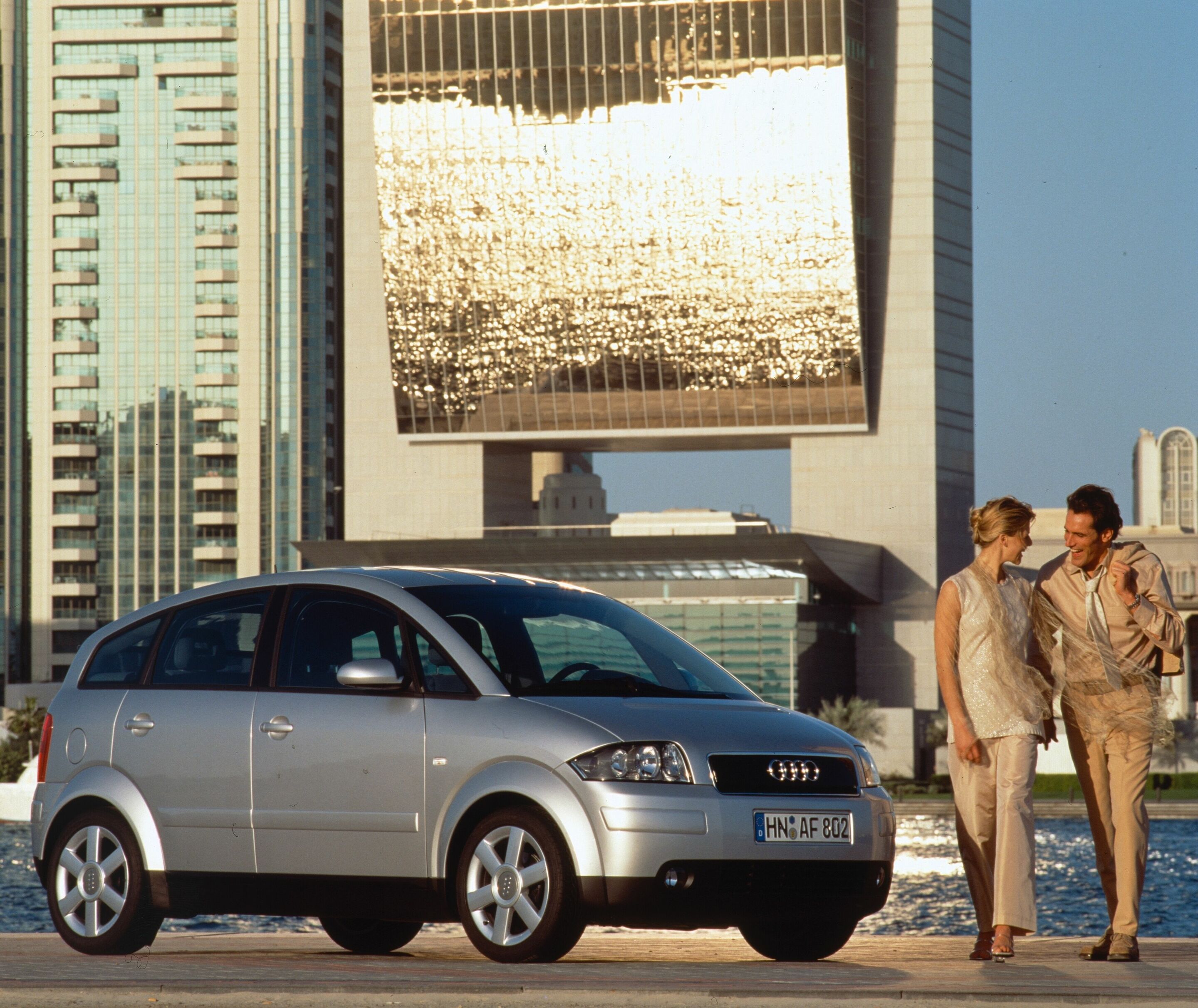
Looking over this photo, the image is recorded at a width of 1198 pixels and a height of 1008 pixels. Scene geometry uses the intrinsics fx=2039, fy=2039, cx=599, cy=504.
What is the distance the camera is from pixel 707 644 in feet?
302

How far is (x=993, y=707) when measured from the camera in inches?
341

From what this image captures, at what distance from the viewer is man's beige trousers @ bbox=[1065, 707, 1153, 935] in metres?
8.58

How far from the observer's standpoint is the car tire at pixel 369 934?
955 centimetres

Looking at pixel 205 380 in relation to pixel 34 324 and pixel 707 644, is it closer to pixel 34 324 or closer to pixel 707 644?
pixel 34 324

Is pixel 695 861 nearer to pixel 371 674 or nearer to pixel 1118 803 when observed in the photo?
pixel 371 674

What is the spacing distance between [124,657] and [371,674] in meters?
1.76

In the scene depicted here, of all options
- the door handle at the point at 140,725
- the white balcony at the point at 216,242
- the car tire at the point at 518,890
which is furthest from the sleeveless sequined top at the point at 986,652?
the white balcony at the point at 216,242

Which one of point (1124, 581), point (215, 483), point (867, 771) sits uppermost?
point (1124, 581)

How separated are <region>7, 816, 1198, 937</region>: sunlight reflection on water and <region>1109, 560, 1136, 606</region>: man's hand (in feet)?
69.9

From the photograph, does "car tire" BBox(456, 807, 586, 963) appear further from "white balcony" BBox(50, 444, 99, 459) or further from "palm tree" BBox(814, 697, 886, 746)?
"white balcony" BBox(50, 444, 99, 459)

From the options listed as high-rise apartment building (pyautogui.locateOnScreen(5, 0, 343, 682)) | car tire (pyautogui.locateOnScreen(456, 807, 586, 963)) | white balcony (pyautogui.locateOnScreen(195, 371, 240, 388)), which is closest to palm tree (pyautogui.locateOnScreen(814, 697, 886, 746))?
high-rise apartment building (pyautogui.locateOnScreen(5, 0, 343, 682))

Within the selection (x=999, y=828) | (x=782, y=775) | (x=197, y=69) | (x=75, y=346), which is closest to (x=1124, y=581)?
(x=999, y=828)

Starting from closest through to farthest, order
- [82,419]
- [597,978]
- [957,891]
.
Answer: [597,978]
[957,891]
[82,419]

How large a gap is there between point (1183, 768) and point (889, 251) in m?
28.3
